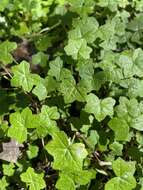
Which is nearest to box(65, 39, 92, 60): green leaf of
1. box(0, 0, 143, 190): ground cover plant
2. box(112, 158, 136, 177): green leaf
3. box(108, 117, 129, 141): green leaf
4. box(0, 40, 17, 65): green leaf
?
box(0, 0, 143, 190): ground cover plant

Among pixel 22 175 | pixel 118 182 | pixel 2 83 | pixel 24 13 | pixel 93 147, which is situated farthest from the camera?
pixel 24 13

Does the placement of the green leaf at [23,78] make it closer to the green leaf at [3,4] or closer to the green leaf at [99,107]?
the green leaf at [99,107]

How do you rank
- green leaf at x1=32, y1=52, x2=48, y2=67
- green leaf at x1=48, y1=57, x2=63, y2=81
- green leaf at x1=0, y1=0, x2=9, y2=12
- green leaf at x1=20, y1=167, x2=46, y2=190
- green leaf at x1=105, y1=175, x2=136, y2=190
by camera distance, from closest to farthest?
green leaf at x1=105, y1=175, x2=136, y2=190 → green leaf at x1=20, y1=167, x2=46, y2=190 → green leaf at x1=48, y1=57, x2=63, y2=81 → green leaf at x1=32, y1=52, x2=48, y2=67 → green leaf at x1=0, y1=0, x2=9, y2=12

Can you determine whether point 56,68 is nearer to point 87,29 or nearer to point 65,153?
point 87,29

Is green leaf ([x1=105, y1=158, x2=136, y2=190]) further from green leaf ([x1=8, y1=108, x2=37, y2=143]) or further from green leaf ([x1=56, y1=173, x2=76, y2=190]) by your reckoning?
green leaf ([x1=8, y1=108, x2=37, y2=143])

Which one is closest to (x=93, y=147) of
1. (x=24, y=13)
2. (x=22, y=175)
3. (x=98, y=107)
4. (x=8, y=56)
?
(x=98, y=107)

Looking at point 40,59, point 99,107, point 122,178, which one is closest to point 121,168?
point 122,178

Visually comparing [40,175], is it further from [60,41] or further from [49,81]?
[60,41]
